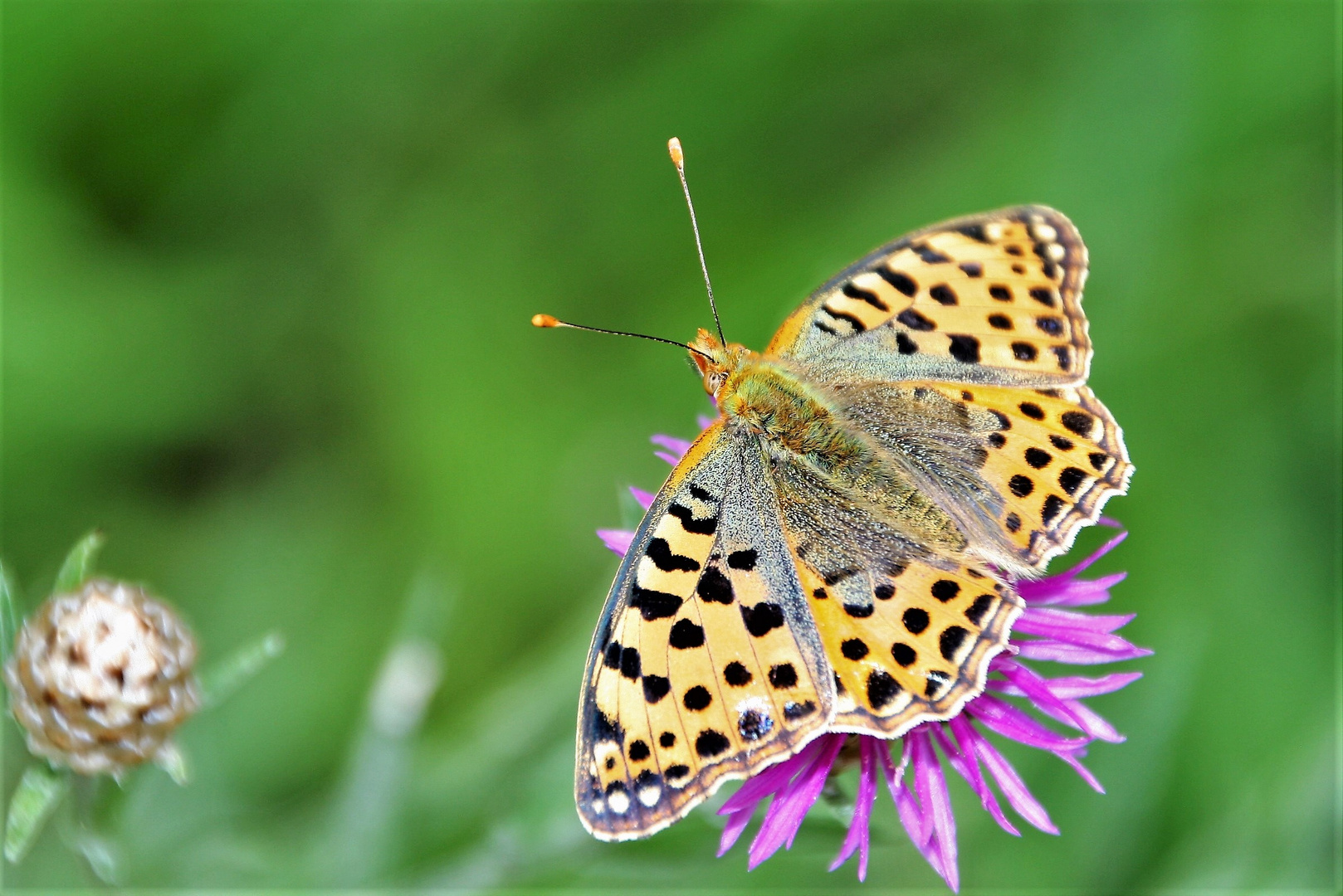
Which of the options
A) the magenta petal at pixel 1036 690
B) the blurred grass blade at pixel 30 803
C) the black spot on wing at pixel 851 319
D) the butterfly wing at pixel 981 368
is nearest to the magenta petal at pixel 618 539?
the butterfly wing at pixel 981 368

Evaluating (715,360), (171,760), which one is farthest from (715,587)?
(171,760)

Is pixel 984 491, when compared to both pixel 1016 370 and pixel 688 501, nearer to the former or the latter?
pixel 1016 370

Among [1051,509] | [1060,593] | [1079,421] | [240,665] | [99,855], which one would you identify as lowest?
[99,855]

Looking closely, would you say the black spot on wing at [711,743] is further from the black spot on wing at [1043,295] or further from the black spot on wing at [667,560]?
the black spot on wing at [1043,295]

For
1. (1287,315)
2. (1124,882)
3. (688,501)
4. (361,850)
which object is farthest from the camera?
(1287,315)

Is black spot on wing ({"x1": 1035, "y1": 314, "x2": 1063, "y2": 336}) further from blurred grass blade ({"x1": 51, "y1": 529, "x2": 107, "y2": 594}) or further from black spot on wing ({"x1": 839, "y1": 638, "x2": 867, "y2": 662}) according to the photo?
blurred grass blade ({"x1": 51, "y1": 529, "x2": 107, "y2": 594})

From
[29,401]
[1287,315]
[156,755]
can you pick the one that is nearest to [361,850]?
[156,755]

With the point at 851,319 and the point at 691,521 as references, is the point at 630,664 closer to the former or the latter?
the point at 691,521
